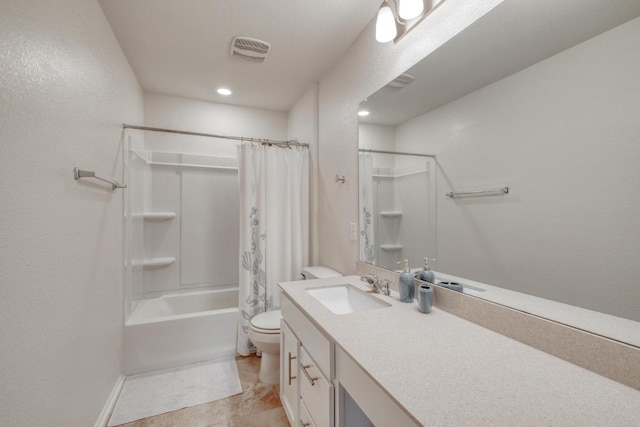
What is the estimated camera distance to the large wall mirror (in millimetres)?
729

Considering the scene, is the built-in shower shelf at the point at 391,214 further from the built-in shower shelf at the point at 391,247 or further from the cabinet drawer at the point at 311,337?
the cabinet drawer at the point at 311,337

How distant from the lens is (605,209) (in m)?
0.76

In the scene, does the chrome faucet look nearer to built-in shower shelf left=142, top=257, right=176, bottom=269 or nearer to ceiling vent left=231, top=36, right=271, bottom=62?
ceiling vent left=231, top=36, right=271, bottom=62

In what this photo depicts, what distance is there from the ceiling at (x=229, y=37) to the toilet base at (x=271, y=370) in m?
2.37

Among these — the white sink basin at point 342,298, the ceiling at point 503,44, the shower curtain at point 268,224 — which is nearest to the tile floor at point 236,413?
the shower curtain at point 268,224

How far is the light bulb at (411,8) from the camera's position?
4.11 feet

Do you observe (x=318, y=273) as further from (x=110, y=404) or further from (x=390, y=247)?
(x=110, y=404)

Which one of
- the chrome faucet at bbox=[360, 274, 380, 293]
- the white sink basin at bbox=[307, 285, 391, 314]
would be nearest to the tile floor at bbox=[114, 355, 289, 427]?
the white sink basin at bbox=[307, 285, 391, 314]

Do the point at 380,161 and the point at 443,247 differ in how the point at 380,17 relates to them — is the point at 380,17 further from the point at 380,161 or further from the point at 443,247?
the point at 443,247

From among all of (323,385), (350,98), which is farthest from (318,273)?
(350,98)

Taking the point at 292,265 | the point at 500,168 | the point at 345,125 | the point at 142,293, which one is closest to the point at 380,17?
the point at 345,125

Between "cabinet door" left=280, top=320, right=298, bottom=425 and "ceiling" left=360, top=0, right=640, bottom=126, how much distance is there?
140 centimetres

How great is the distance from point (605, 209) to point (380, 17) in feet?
4.34

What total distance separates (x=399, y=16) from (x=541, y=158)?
40.0 inches
